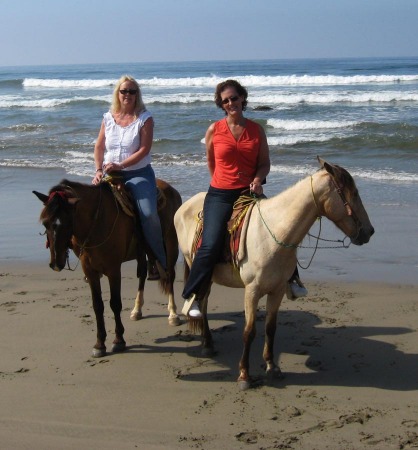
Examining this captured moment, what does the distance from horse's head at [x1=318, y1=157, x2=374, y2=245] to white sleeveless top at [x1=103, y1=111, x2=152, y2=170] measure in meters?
1.95

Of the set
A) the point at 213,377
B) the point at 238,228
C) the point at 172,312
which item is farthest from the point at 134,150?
the point at 213,377

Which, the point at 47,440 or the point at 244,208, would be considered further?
the point at 244,208

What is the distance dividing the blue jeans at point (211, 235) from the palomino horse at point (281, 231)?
128 millimetres

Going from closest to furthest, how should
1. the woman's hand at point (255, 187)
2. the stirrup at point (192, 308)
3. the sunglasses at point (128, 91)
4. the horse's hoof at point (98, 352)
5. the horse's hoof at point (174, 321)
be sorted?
the woman's hand at point (255, 187), the stirrup at point (192, 308), the horse's hoof at point (98, 352), the sunglasses at point (128, 91), the horse's hoof at point (174, 321)

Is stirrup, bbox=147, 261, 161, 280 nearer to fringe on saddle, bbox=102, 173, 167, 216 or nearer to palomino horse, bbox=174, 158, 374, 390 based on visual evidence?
fringe on saddle, bbox=102, 173, 167, 216

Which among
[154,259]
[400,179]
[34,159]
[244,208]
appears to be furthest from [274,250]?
[34,159]

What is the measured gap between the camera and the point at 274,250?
490 cm

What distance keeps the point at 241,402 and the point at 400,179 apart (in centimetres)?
910

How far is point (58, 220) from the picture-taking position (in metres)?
5.25

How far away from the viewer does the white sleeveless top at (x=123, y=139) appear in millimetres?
5980

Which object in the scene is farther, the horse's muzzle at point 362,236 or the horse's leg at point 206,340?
the horse's leg at point 206,340

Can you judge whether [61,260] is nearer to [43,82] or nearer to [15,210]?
[15,210]

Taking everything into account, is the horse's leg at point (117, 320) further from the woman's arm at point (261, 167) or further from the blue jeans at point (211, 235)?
the woman's arm at point (261, 167)

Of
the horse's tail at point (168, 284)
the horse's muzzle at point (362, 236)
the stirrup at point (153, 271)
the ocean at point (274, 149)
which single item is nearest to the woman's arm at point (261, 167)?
the horse's muzzle at point (362, 236)
